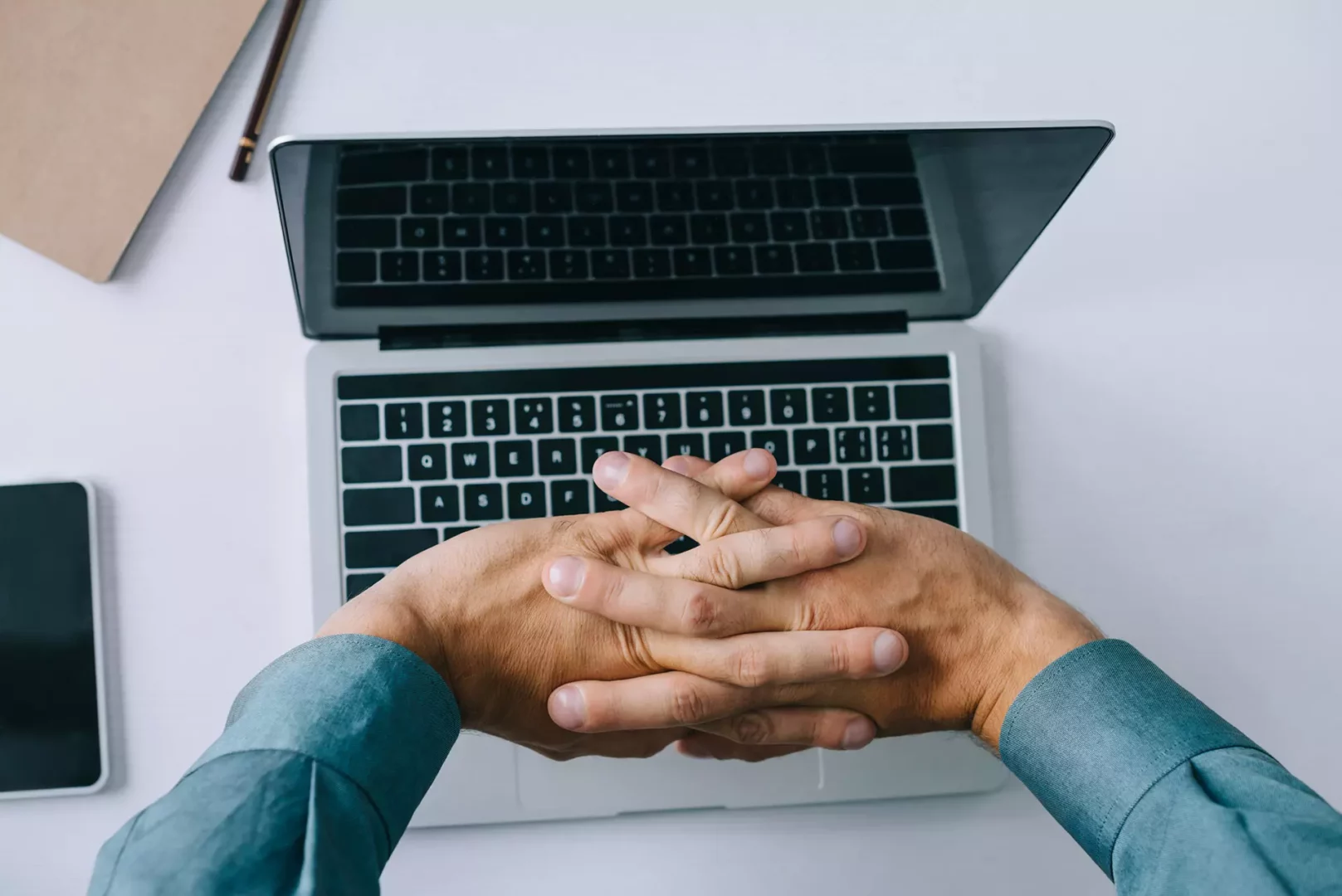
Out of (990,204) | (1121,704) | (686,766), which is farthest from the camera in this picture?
(686,766)

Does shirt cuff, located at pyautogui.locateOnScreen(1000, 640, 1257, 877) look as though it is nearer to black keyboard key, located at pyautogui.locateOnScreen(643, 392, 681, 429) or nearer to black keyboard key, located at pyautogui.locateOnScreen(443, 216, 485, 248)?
black keyboard key, located at pyautogui.locateOnScreen(643, 392, 681, 429)

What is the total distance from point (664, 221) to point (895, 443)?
0.29 meters

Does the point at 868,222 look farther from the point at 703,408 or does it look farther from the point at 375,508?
the point at 375,508

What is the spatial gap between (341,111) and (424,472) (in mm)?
345

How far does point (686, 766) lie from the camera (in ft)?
2.48

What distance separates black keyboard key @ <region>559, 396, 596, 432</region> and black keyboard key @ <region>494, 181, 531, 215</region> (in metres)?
0.19

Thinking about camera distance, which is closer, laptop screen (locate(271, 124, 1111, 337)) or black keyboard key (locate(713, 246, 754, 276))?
laptop screen (locate(271, 124, 1111, 337))

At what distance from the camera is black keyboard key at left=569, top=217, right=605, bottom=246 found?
637mm

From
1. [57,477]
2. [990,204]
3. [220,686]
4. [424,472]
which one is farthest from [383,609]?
[990,204]

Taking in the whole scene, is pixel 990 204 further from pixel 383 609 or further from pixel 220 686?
pixel 220 686

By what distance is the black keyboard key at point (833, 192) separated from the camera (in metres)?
0.60

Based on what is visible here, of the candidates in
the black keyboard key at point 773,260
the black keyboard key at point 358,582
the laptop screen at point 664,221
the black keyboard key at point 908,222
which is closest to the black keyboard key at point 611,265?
the laptop screen at point 664,221

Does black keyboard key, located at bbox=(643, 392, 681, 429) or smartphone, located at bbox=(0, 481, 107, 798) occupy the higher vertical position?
black keyboard key, located at bbox=(643, 392, 681, 429)

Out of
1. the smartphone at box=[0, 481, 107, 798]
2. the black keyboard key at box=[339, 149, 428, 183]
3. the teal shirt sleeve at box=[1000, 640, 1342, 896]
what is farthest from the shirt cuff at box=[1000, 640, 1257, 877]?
the smartphone at box=[0, 481, 107, 798]
